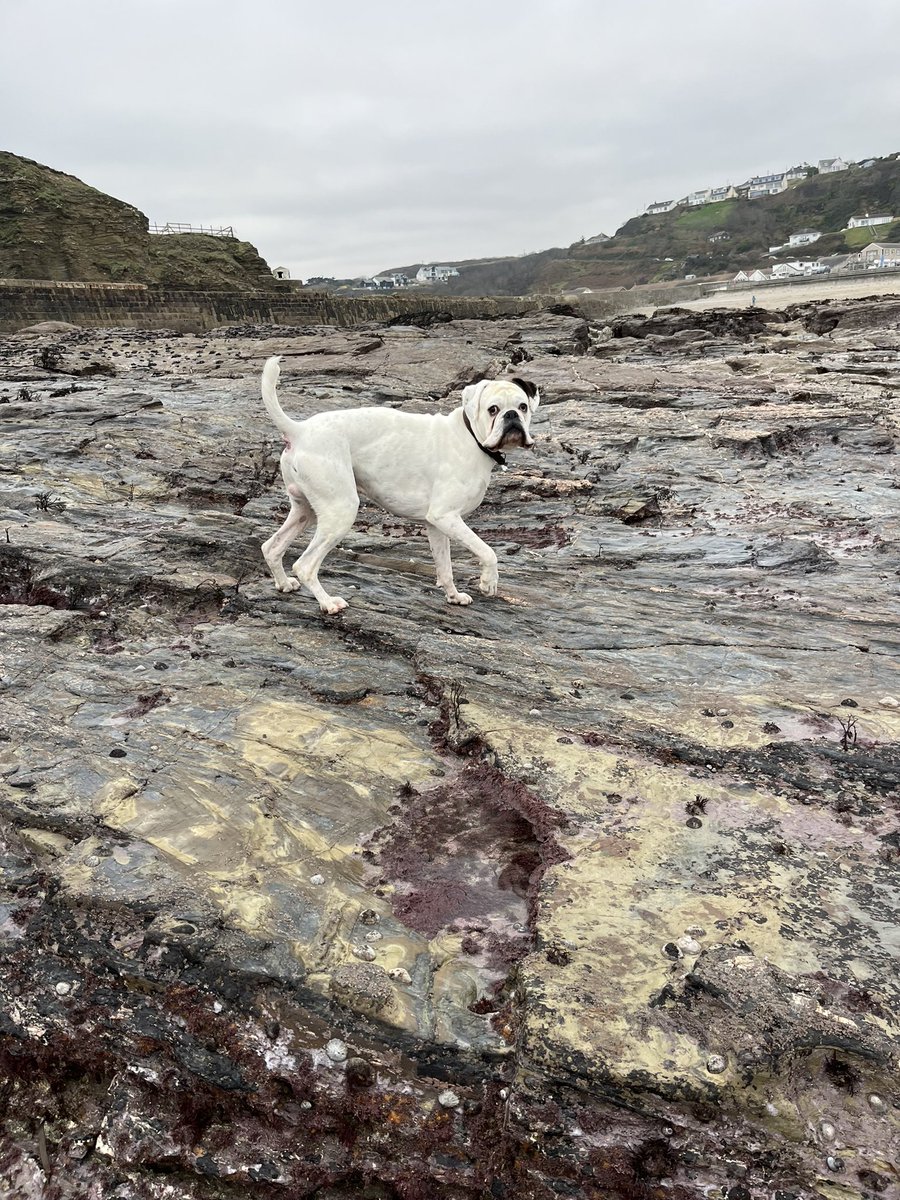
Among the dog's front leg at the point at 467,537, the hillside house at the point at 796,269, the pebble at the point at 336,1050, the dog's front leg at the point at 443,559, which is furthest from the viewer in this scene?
the hillside house at the point at 796,269

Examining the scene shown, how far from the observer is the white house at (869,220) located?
537 feet

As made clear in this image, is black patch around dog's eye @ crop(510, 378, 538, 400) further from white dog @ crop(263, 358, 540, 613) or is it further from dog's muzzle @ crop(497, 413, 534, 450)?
dog's muzzle @ crop(497, 413, 534, 450)

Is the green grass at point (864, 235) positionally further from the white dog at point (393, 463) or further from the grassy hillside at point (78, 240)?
the white dog at point (393, 463)

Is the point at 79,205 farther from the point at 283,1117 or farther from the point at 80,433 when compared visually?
the point at 283,1117

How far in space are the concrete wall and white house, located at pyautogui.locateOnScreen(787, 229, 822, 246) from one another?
486ft

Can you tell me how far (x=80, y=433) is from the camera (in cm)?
1210

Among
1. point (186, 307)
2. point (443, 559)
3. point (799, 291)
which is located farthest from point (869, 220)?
point (443, 559)

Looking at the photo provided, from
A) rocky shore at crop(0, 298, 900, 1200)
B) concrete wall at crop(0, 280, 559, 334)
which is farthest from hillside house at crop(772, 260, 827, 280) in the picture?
rocky shore at crop(0, 298, 900, 1200)

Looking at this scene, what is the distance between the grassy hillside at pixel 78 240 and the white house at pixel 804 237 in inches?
6136

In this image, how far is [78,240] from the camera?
51.0 meters

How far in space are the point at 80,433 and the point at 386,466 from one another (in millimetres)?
7592

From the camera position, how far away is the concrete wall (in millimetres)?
38750

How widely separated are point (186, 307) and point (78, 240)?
46.8ft

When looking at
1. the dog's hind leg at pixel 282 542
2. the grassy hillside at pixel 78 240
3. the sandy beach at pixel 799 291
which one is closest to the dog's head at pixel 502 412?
the dog's hind leg at pixel 282 542
